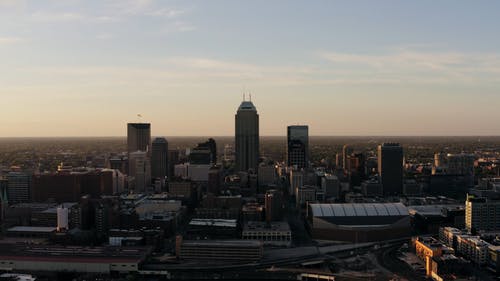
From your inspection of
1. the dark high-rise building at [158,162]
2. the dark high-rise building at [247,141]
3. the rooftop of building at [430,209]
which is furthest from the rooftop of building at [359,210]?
the dark high-rise building at [247,141]

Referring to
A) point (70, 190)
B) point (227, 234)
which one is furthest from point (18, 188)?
point (227, 234)

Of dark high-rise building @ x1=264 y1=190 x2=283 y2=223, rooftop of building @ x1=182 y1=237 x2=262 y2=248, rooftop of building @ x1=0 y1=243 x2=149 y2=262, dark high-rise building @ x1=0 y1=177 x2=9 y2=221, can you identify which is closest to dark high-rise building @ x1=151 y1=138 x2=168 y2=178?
dark high-rise building @ x1=0 y1=177 x2=9 y2=221

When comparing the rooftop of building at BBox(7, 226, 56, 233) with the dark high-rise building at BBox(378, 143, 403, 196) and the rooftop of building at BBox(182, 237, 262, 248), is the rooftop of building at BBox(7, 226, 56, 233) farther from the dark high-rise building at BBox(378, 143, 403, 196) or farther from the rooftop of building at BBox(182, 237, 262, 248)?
the dark high-rise building at BBox(378, 143, 403, 196)

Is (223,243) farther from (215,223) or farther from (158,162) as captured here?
(158,162)

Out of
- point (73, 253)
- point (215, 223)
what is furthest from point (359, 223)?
point (73, 253)

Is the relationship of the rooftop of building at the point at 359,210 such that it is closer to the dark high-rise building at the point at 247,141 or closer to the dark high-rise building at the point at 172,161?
the dark high-rise building at the point at 172,161

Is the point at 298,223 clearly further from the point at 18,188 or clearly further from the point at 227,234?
the point at 18,188
